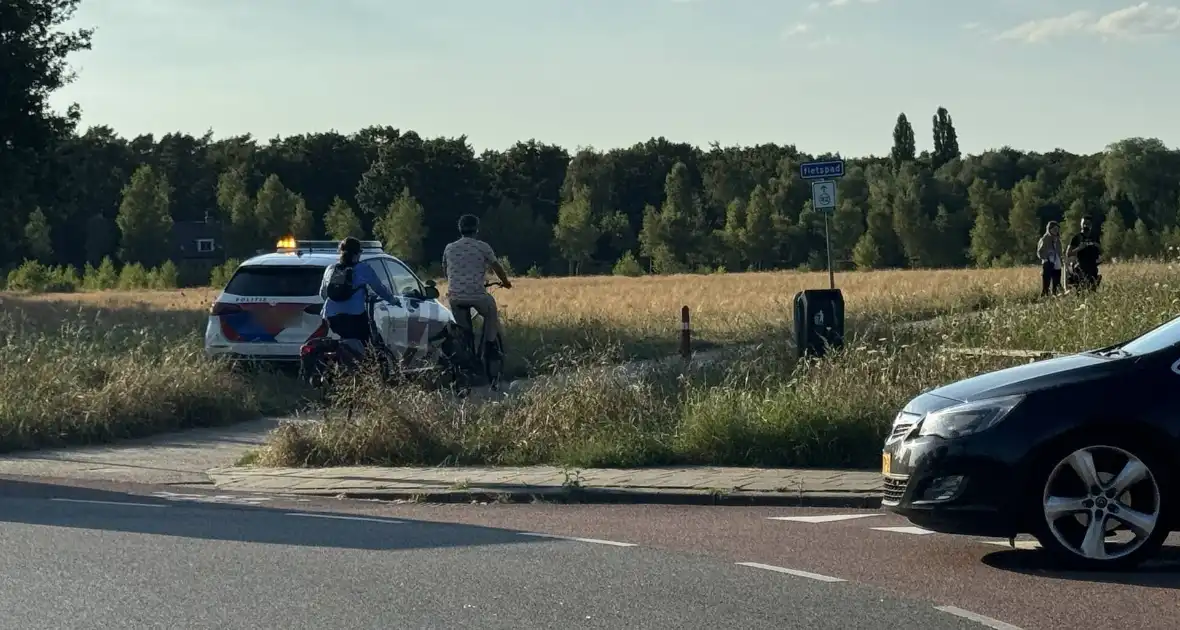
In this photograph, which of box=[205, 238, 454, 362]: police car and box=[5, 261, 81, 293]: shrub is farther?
box=[5, 261, 81, 293]: shrub

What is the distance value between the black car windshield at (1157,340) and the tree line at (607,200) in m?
80.5

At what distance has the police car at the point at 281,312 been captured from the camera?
59.0 ft

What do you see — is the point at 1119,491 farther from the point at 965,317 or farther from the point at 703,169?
the point at 703,169

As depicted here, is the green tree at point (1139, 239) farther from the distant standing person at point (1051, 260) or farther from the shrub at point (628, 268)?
the distant standing person at point (1051, 260)

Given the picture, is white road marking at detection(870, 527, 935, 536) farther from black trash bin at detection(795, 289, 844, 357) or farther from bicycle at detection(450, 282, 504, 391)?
bicycle at detection(450, 282, 504, 391)

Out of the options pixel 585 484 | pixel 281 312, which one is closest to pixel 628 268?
pixel 281 312

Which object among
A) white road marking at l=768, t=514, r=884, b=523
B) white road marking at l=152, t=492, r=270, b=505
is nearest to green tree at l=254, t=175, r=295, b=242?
white road marking at l=152, t=492, r=270, b=505

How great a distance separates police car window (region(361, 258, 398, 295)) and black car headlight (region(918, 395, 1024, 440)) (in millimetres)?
10748

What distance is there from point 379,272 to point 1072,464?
11.6m

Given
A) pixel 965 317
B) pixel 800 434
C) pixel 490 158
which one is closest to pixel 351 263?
pixel 800 434

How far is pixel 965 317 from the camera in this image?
61.8ft

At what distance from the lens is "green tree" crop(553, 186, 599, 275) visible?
107625 millimetres

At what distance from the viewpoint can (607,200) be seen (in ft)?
393

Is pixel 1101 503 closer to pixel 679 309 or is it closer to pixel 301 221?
pixel 679 309
